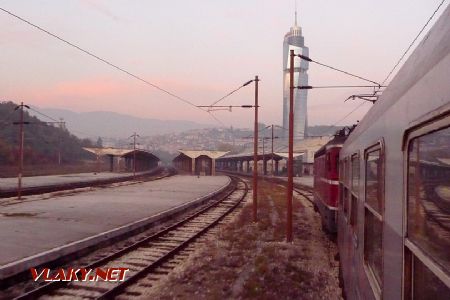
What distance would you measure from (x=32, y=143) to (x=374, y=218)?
98.9 metres

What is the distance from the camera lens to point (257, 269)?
1108cm

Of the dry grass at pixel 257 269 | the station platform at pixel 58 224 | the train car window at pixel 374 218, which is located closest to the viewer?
the train car window at pixel 374 218

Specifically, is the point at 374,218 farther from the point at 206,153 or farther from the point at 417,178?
the point at 206,153

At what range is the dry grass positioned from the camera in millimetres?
9383

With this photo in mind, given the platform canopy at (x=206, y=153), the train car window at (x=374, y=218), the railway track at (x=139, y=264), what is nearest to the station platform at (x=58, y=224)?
the railway track at (x=139, y=264)

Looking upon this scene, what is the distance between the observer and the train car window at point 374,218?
3432 mm

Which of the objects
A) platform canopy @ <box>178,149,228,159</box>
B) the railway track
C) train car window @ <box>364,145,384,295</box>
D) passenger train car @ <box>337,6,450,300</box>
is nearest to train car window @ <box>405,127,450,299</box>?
passenger train car @ <box>337,6,450,300</box>

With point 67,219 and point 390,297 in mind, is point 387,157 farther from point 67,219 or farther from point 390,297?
point 67,219

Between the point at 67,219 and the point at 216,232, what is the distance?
20.1 ft

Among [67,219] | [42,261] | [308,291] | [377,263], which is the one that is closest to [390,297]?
[377,263]

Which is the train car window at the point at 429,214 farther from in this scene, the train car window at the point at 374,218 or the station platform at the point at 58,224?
the station platform at the point at 58,224

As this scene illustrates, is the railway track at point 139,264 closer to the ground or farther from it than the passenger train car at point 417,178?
closer to the ground

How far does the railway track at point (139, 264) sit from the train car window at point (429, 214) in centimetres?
718

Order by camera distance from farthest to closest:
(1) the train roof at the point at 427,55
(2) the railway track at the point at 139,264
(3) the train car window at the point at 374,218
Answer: (2) the railway track at the point at 139,264
(3) the train car window at the point at 374,218
(1) the train roof at the point at 427,55
